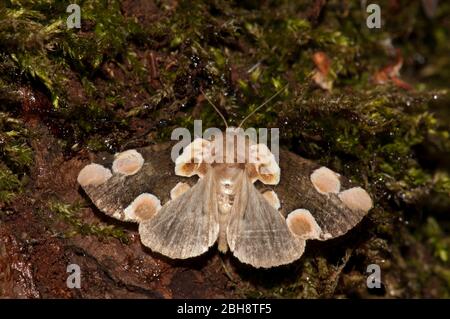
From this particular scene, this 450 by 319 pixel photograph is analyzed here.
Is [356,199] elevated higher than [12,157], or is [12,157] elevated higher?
[12,157]

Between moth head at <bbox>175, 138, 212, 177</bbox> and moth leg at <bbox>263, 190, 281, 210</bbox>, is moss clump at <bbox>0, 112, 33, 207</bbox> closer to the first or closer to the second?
moth head at <bbox>175, 138, 212, 177</bbox>

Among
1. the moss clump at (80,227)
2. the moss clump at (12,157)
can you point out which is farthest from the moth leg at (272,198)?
the moss clump at (12,157)

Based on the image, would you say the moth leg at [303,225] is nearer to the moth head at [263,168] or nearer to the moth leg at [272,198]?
the moth leg at [272,198]

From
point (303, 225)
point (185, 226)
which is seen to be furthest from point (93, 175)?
point (303, 225)

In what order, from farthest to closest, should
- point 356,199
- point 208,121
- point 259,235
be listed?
point 208,121
point 356,199
point 259,235

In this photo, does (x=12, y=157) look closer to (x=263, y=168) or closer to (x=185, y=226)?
(x=185, y=226)

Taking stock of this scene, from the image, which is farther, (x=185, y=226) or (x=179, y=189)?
(x=179, y=189)

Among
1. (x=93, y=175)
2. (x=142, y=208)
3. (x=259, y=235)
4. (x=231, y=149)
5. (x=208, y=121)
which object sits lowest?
(x=259, y=235)
